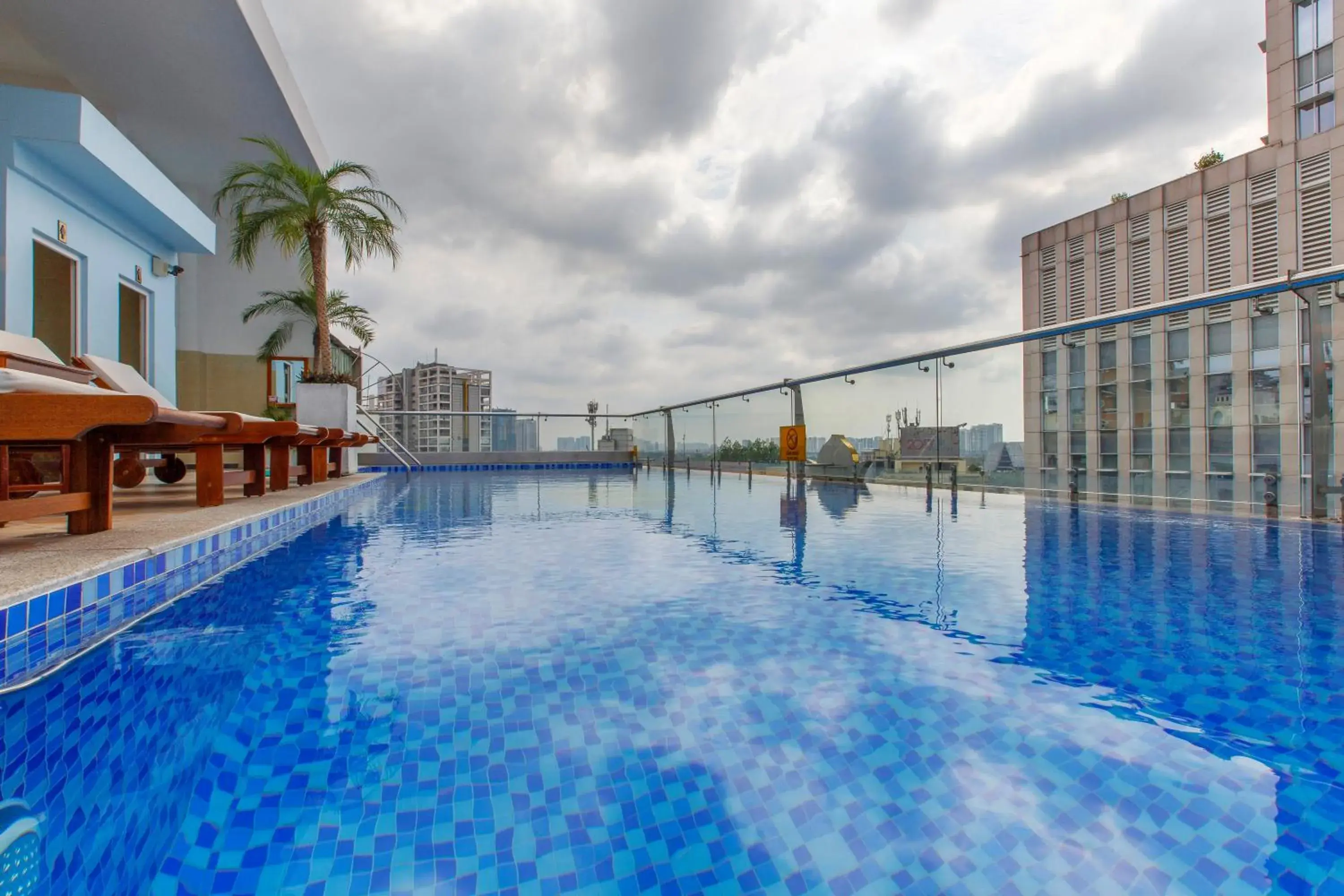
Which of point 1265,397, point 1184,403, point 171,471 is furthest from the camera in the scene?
point 171,471

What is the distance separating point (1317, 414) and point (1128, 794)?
3972mm

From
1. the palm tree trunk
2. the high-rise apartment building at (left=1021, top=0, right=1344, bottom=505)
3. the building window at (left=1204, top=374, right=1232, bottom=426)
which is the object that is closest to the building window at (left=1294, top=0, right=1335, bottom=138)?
the high-rise apartment building at (left=1021, top=0, right=1344, bottom=505)

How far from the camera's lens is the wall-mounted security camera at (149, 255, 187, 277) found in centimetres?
739

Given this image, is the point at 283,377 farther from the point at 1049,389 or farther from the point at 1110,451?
the point at 1110,451

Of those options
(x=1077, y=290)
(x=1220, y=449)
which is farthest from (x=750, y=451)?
(x=1077, y=290)

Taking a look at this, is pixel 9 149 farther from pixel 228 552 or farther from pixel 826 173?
pixel 826 173

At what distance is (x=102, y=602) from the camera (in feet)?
6.93

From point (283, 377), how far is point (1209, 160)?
22.2m

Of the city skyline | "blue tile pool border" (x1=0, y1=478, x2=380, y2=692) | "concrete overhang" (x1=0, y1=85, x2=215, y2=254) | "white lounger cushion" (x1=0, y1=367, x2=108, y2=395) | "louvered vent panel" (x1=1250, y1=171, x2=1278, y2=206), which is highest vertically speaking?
"louvered vent panel" (x1=1250, y1=171, x2=1278, y2=206)

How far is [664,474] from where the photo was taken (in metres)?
11.4

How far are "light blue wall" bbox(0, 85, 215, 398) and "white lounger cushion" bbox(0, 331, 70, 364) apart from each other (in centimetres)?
161

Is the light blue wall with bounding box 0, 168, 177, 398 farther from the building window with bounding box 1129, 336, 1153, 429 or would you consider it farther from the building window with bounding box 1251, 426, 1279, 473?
the building window with bounding box 1251, 426, 1279, 473

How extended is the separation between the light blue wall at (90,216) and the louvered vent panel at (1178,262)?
812 inches

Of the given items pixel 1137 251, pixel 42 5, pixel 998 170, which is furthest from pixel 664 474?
pixel 1137 251
